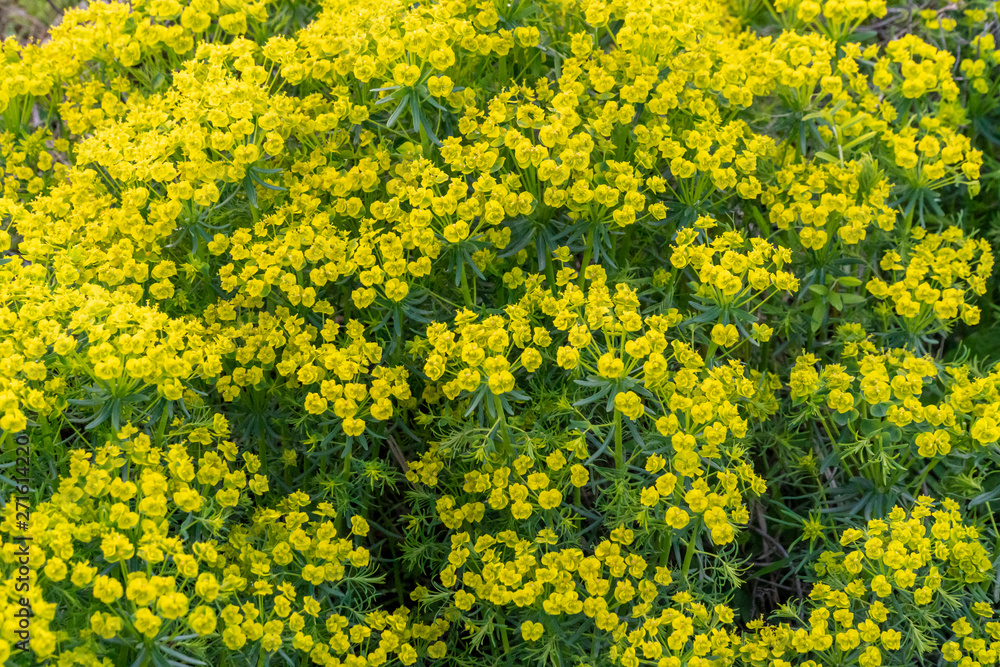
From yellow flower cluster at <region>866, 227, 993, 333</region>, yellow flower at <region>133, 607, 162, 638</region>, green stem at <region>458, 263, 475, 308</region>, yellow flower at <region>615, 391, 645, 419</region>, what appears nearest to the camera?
yellow flower at <region>133, 607, 162, 638</region>

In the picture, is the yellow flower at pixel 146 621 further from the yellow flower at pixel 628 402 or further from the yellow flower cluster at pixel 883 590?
the yellow flower cluster at pixel 883 590

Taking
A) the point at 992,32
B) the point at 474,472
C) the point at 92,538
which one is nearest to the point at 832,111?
the point at 992,32

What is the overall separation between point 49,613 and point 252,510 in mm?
978

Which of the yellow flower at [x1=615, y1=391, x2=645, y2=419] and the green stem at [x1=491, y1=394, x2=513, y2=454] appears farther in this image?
the green stem at [x1=491, y1=394, x2=513, y2=454]

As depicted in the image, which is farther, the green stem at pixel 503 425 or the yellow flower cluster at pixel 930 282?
the yellow flower cluster at pixel 930 282

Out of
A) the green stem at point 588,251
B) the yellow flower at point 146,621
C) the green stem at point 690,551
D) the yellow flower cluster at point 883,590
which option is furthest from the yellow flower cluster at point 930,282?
the yellow flower at point 146,621

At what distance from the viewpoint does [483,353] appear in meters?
2.68

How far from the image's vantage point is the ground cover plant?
2631 mm

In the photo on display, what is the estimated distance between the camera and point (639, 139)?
10.4ft

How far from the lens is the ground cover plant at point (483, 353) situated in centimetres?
263

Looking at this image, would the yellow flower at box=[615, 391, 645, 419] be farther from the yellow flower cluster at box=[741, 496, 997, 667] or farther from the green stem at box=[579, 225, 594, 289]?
the yellow flower cluster at box=[741, 496, 997, 667]

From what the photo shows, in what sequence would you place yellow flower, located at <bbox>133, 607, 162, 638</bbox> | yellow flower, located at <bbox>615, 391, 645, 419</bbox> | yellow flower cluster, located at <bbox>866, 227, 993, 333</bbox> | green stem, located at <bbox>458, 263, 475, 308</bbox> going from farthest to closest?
Result: yellow flower cluster, located at <bbox>866, 227, 993, 333</bbox> < green stem, located at <bbox>458, 263, 475, 308</bbox> < yellow flower, located at <bbox>615, 391, 645, 419</bbox> < yellow flower, located at <bbox>133, 607, 162, 638</bbox>

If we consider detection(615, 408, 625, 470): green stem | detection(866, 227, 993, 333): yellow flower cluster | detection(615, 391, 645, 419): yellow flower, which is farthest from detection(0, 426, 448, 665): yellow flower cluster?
detection(866, 227, 993, 333): yellow flower cluster

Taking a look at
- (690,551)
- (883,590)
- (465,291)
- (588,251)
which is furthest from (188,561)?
(883,590)
